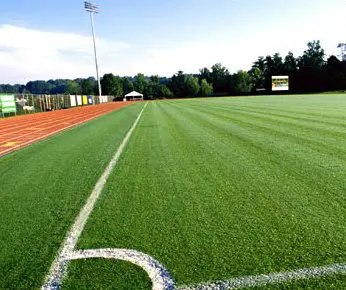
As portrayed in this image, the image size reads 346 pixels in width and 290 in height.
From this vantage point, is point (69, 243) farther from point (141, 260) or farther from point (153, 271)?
point (153, 271)

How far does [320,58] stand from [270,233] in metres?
129

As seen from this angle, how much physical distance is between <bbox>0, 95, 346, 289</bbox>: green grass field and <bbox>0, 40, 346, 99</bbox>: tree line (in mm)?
102666

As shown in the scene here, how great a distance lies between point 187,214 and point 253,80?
118316 mm

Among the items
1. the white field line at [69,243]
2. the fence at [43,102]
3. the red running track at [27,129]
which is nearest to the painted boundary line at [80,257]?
the white field line at [69,243]

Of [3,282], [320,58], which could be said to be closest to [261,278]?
[3,282]

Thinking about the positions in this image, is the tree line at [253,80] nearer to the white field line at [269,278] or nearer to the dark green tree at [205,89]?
the dark green tree at [205,89]

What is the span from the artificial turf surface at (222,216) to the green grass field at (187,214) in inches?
0.5

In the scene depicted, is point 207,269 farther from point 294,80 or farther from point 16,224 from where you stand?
point 294,80

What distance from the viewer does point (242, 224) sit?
3428 mm

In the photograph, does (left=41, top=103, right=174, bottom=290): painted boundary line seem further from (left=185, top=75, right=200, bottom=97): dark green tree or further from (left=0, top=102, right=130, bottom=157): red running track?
(left=185, top=75, right=200, bottom=97): dark green tree

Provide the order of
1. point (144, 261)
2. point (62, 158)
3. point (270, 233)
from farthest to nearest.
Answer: point (62, 158) < point (270, 233) < point (144, 261)

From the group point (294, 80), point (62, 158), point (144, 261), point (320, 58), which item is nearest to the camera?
point (144, 261)

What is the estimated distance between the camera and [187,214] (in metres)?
3.81

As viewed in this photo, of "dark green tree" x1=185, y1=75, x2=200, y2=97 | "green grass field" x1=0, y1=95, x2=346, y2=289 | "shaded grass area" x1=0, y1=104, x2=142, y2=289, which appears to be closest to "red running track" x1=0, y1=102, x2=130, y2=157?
"shaded grass area" x1=0, y1=104, x2=142, y2=289
